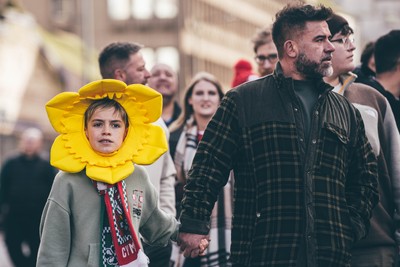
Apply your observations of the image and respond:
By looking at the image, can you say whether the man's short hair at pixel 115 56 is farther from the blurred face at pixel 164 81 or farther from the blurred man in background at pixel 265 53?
the blurred face at pixel 164 81

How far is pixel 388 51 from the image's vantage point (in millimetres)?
11461

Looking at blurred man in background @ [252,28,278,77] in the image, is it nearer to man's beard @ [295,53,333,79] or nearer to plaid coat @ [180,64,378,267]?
plaid coat @ [180,64,378,267]

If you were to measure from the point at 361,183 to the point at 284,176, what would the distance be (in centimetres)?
60

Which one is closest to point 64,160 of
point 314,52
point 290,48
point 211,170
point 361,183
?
point 211,170

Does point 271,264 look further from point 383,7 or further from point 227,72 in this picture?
point 227,72

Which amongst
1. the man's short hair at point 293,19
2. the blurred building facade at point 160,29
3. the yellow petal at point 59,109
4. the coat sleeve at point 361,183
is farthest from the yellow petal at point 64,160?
the blurred building facade at point 160,29

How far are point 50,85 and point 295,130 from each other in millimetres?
58853

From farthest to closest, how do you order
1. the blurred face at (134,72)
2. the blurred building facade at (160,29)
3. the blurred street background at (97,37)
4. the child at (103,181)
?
the blurred building facade at (160,29), the blurred street background at (97,37), the blurred face at (134,72), the child at (103,181)

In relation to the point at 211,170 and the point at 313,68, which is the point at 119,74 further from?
the point at 313,68

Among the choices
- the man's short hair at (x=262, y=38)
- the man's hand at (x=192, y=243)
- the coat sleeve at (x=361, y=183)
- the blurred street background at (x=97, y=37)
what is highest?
the blurred street background at (x=97, y=37)

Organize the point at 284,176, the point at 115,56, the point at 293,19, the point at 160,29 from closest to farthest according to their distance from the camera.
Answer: the point at 284,176, the point at 293,19, the point at 115,56, the point at 160,29

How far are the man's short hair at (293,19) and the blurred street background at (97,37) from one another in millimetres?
→ 40938

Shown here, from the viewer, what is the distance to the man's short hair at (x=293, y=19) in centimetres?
925

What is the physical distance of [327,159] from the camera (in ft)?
29.6
